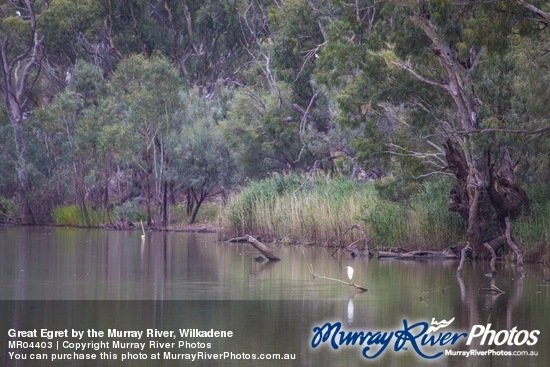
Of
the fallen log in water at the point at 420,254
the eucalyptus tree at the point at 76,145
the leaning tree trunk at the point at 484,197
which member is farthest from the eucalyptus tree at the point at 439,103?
the eucalyptus tree at the point at 76,145

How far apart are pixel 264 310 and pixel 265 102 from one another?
2908 centimetres

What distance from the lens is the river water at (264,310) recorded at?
1274 centimetres

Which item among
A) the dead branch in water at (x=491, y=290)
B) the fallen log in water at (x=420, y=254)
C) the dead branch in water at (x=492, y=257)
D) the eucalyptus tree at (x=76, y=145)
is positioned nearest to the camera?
the dead branch in water at (x=491, y=290)

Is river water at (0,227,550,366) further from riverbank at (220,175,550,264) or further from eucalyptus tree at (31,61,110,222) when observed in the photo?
eucalyptus tree at (31,61,110,222)

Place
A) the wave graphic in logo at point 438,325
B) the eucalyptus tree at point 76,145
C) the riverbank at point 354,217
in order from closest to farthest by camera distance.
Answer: the wave graphic in logo at point 438,325
the riverbank at point 354,217
the eucalyptus tree at point 76,145

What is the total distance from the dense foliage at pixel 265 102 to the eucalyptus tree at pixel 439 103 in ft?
0.17

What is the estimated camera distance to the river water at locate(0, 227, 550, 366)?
12.7m

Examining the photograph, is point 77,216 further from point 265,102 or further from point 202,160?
point 265,102

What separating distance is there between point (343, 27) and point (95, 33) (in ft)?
101

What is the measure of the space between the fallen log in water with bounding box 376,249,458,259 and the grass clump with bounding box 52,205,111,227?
23579 millimetres

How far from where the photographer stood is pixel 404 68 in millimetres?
26062

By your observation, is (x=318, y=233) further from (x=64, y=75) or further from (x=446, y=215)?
(x=64, y=75)

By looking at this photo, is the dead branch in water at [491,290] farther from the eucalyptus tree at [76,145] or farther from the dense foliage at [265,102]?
the eucalyptus tree at [76,145]

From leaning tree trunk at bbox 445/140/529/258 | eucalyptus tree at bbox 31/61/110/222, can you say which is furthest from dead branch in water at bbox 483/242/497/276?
eucalyptus tree at bbox 31/61/110/222
